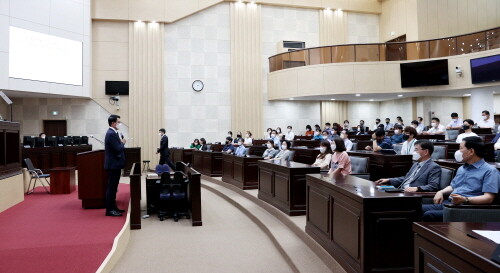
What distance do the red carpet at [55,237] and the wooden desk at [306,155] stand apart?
135 inches

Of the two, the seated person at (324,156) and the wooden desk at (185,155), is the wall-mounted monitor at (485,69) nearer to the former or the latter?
the seated person at (324,156)

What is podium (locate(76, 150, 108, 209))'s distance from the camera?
6.10 meters

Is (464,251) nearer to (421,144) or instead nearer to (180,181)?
(421,144)

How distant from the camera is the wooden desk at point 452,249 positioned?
162 cm

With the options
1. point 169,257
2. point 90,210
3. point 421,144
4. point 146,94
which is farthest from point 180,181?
point 146,94

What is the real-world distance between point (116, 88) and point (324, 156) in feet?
34.1

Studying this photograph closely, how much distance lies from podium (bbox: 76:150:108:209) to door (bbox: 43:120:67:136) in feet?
30.0

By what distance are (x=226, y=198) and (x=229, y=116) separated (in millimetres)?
7945

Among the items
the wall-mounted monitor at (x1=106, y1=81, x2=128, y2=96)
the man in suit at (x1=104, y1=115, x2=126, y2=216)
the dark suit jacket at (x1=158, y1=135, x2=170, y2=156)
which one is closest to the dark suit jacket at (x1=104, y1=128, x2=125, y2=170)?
the man in suit at (x1=104, y1=115, x2=126, y2=216)

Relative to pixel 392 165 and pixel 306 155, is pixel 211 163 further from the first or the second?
pixel 392 165

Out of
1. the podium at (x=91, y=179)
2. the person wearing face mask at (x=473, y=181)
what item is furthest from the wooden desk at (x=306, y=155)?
the person wearing face mask at (x=473, y=181)

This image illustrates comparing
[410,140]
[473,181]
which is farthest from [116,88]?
[473,181]

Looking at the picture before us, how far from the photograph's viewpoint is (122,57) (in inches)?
575

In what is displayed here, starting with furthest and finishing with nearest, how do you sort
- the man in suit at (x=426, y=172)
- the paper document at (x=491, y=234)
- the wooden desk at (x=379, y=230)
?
the man in suit at (x=426, y=172) → the wooden desk at (x=379, y=230) → the paper document at (x=491, y=234)
